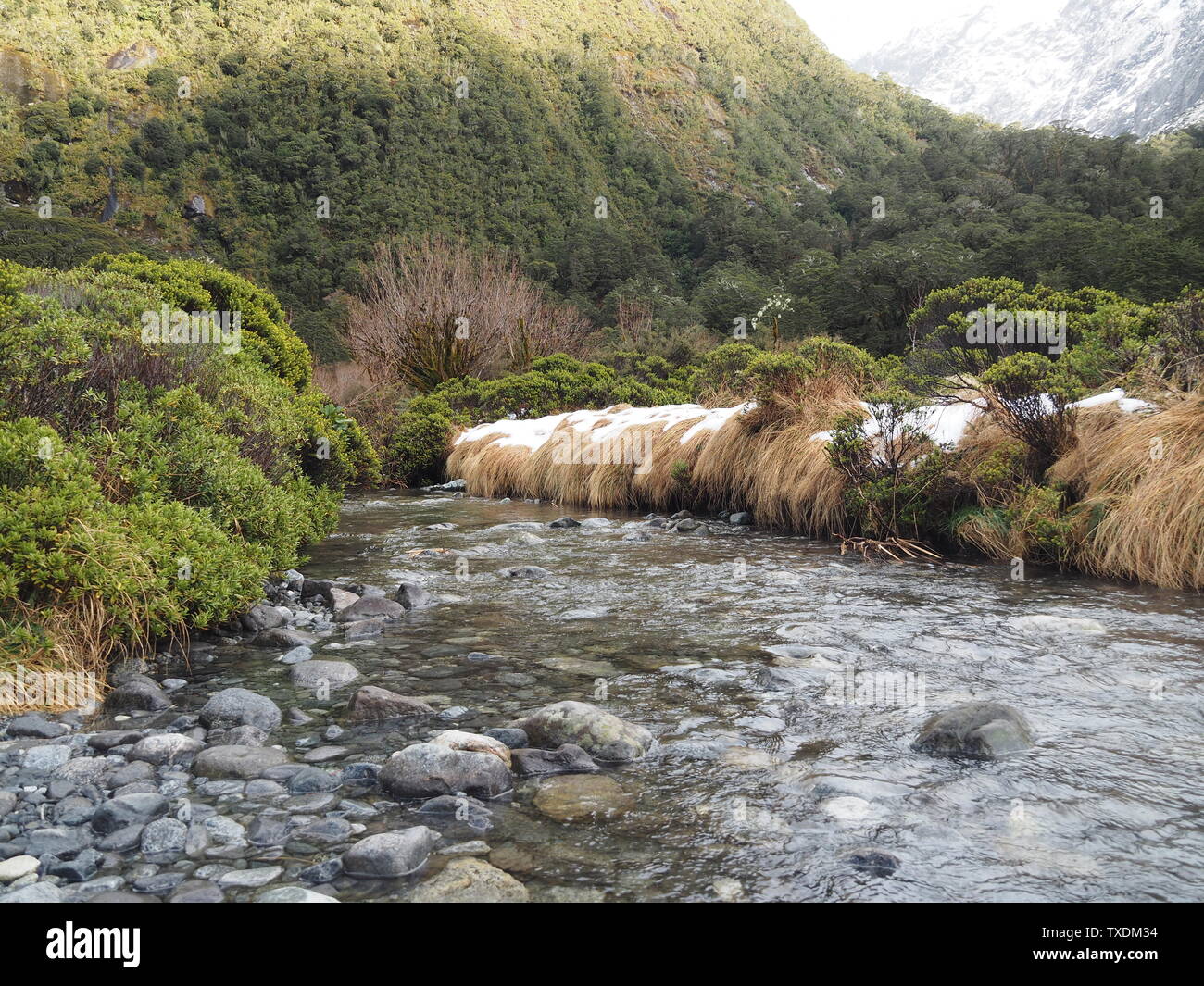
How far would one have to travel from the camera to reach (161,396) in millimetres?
4930

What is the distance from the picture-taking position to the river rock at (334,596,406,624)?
16.9 feet

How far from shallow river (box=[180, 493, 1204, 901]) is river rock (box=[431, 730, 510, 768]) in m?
0.16

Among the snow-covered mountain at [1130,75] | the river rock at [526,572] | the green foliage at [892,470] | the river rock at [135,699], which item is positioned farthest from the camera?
the snow-covered mountain at [1130,75]

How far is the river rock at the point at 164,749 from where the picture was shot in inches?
113

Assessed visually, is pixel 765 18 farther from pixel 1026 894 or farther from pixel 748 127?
pixel 1026 894

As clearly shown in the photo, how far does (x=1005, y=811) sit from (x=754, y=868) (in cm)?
87

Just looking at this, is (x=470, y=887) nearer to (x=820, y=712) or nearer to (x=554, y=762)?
(x=554, y=762)

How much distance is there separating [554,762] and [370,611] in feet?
8.84

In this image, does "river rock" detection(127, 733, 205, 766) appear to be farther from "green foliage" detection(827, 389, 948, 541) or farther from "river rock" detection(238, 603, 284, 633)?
"green foliage" detection(827, 389, 948, 541)

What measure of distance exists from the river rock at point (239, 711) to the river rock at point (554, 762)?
109cm

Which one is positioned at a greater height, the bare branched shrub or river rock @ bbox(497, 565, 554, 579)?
the bare branched shrub

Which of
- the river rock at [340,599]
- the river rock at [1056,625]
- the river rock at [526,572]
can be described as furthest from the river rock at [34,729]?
the river rock at [1056,625]

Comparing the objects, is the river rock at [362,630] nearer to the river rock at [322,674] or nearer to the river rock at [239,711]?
the river rock at [322,674]

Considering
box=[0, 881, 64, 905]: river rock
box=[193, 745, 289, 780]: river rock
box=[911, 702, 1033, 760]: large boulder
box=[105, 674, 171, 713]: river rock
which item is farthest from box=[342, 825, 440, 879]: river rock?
box=[911, 702, 1033, 760]: large boulder
